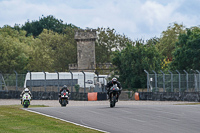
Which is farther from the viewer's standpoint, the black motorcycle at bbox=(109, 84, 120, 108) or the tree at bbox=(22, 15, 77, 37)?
the tree at bbox=(22, 15, 77, 37)

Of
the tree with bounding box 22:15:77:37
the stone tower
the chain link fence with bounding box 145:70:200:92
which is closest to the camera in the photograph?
the chain link fence with bounding box 145:70:200:92

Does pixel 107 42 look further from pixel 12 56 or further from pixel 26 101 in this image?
pixel 26 101

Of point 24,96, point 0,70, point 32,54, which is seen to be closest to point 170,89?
point 24,96

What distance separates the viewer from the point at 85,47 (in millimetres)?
101750

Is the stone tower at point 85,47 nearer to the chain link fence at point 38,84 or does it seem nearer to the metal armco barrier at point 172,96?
the chain link fence at point 38,84

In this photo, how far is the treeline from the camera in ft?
209

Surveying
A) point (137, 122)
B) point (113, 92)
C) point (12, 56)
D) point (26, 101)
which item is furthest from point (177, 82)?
point (12, 56)

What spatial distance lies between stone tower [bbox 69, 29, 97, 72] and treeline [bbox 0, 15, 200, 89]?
2.51 meters

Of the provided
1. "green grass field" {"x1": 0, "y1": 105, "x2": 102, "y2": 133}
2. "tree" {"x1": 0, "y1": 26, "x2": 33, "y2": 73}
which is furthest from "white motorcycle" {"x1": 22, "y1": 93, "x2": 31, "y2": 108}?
"tree" {"x1": 0, "y1": 26, "x2": 33, "y2": 73}

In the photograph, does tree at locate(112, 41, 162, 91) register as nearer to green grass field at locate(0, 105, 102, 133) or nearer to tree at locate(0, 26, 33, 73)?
tree at locate(0, 26, 33, 73)

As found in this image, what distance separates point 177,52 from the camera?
65.2 m

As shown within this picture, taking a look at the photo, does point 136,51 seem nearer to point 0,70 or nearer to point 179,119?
point 0,70

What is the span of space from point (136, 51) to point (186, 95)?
25.6 m

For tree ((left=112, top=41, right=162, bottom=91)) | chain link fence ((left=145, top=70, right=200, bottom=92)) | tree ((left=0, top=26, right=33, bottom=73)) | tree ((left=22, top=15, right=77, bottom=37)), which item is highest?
tree ((left=22, top=15, right=77, bottom=37))
